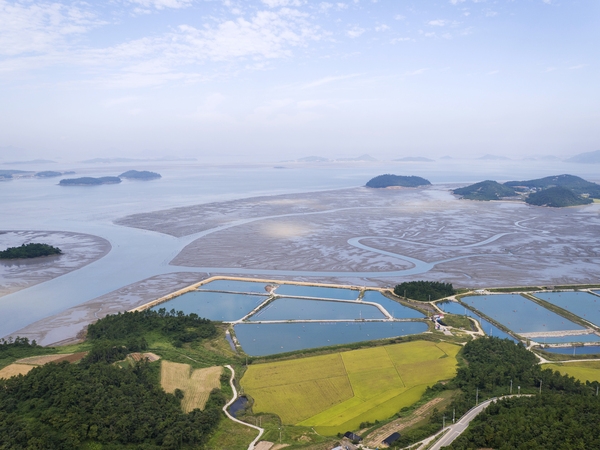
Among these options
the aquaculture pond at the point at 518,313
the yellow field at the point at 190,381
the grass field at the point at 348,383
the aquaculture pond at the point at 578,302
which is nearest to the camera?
the grass field at the point at 348,383

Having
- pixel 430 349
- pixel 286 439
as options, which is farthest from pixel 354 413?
pixel 430 349

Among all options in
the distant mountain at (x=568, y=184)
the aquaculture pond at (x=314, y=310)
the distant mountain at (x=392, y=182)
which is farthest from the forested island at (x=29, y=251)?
the distant mountain at (x=568, y=184)

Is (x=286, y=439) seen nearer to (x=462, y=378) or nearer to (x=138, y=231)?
(x=462, y=378)

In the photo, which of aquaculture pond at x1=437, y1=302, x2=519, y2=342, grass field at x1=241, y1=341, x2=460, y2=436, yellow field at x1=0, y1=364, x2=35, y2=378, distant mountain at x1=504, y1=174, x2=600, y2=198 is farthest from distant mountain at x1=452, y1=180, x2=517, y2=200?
yellow field at x1=0, y1=364, x2=35, y2=378

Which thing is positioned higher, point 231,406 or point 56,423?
point 56,423

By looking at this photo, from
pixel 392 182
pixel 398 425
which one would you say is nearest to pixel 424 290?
pixel 398 425

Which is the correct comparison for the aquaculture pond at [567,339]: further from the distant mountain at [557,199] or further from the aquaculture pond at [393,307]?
the distant mountain at [557,199]
